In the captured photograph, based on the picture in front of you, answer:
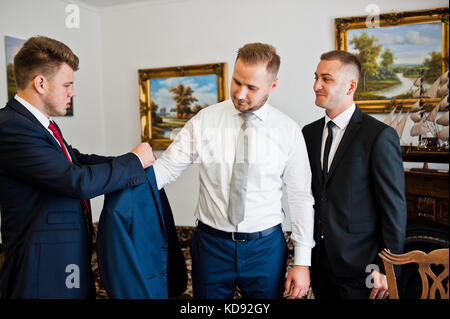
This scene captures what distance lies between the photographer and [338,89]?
2.14 metres

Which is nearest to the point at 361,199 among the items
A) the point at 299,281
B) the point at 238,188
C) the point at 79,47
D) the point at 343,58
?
the point at 299,281

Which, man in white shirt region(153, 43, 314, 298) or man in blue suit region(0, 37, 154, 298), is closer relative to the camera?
man in blue suit region(0, 37, 154, 298)

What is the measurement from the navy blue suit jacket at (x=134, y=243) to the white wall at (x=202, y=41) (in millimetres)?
2763

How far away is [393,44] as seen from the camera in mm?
3834

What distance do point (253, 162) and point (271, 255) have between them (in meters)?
0.48

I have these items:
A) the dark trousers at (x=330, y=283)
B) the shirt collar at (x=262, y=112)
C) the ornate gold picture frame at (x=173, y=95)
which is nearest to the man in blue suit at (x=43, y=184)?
the shirt collar at (x=262, y=112)

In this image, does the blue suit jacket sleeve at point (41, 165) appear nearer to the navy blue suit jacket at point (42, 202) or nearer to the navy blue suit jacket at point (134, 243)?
the navy blue suit jacket at point (42, 202)

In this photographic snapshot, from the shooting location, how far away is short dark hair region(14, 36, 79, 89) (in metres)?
1.72

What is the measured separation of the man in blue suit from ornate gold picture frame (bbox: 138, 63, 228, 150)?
2911mm

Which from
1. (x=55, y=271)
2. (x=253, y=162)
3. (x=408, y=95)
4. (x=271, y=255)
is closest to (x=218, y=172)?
(x=253, y=162)

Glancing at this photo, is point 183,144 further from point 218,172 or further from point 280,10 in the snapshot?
point 280,10

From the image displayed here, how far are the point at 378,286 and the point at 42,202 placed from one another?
5.37 ft

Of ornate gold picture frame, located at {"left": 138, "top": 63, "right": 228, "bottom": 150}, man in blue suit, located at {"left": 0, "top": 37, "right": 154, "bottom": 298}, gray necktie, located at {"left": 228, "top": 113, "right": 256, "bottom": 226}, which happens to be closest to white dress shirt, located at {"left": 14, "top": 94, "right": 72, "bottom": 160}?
man in blue suit, located at {"left": 0, "top": 37, "right": 154, "bottom": 298}

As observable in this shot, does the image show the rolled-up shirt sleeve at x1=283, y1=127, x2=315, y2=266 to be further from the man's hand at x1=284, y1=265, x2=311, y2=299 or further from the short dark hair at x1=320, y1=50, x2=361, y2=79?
the short dark hair at x1=320, y1=50, x2=361, y2=79
